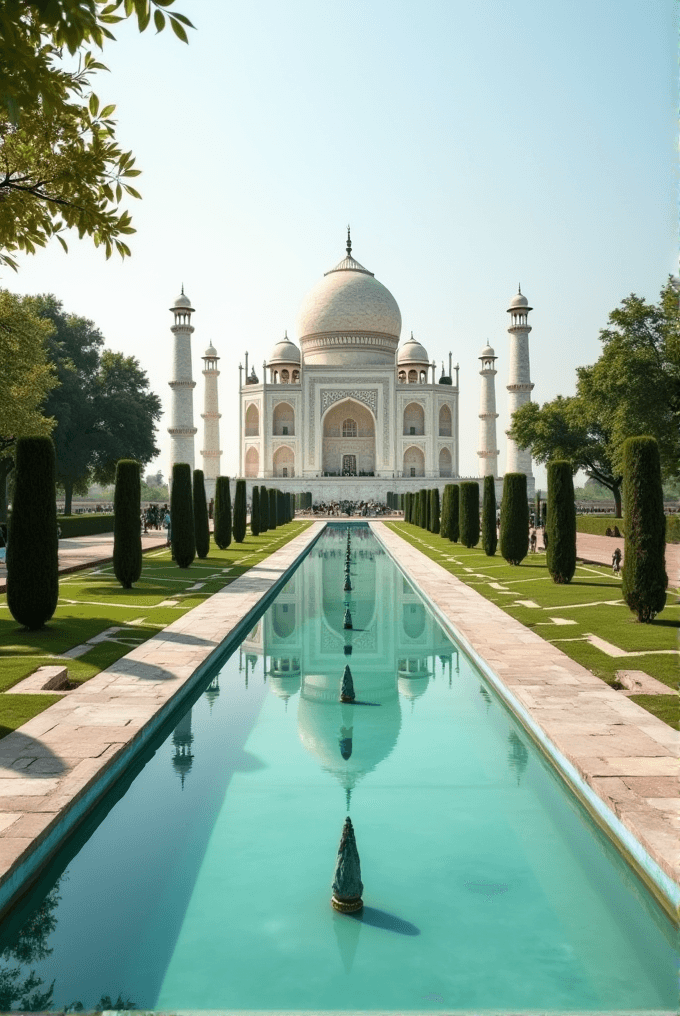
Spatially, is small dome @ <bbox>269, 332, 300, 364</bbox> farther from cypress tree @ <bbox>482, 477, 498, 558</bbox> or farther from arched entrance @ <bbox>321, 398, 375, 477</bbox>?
cypress tree @ <bbox>482, 477, 498, 558</bbox>

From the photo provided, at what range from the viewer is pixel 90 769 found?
427 cm

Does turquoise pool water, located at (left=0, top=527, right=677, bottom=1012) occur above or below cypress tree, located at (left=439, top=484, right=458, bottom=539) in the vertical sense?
below

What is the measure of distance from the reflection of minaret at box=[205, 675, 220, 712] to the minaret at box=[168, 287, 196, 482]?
120 feet

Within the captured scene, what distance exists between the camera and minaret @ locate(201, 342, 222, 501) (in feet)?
160

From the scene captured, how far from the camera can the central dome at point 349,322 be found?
5075 cm

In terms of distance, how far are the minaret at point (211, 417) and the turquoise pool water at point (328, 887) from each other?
4325cm

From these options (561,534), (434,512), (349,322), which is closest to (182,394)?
(349,322)

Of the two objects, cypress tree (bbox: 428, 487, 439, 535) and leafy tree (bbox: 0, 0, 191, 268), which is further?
cypress tree (bbox: 428, 487, 439, 535)

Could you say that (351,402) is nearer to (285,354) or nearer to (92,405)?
(285,354)

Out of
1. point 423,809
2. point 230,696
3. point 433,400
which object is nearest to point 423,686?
point 230,696

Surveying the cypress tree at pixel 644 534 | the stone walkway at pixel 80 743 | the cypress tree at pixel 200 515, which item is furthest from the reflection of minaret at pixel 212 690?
the cypress tree at pixel 200 515

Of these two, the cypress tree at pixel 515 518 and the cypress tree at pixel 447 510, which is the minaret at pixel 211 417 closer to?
the cypress tree at pixel 447 510

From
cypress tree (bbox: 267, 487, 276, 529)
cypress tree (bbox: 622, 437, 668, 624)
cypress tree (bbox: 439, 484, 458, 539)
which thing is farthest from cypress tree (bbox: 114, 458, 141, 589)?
cypress tree (bbox: 267, 487, 276, 529)

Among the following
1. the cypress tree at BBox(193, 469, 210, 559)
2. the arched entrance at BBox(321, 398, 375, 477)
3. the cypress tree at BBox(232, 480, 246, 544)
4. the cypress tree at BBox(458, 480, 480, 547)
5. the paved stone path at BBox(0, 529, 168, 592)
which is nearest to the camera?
the paved stone path at BBox(0, 529, 168, 592)
